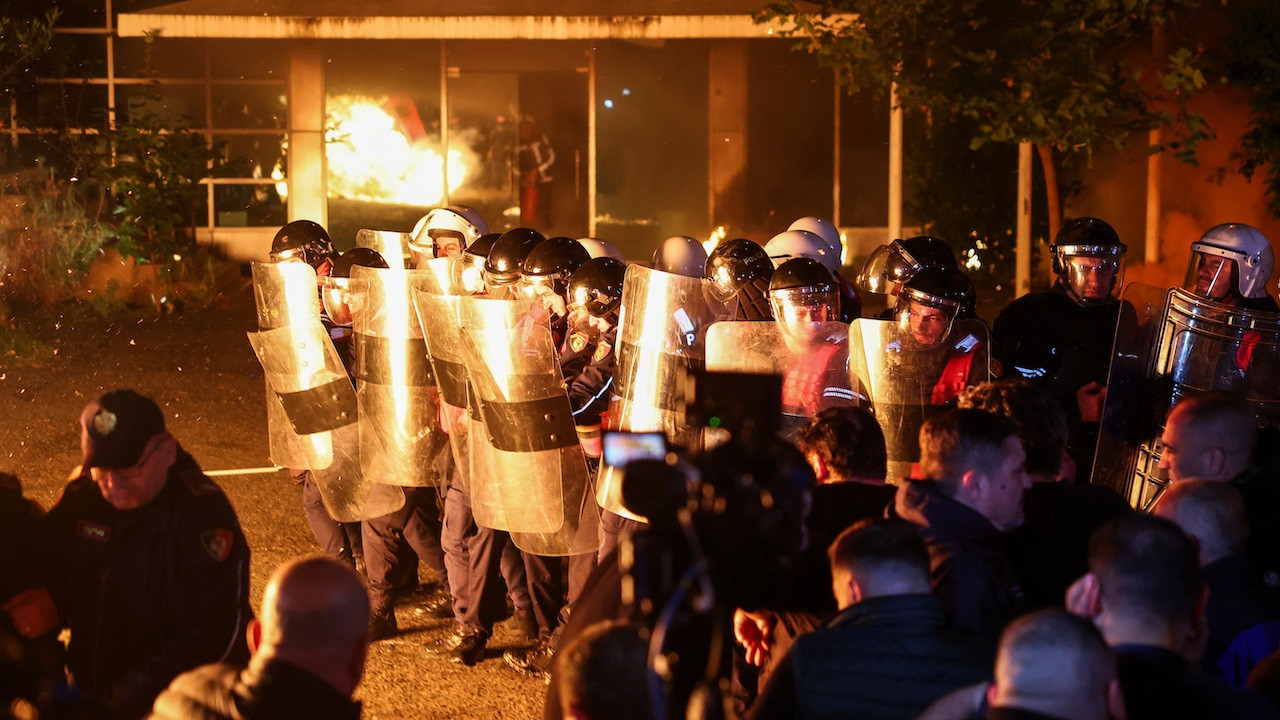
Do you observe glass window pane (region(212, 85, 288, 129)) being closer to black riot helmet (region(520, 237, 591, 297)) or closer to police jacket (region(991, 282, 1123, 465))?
black riot helmet (region(520, 237, 591, 297))

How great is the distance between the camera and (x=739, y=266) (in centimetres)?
680

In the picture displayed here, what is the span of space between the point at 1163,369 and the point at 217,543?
12.9 feet

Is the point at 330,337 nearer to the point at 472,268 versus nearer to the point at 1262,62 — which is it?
the point at 472,268

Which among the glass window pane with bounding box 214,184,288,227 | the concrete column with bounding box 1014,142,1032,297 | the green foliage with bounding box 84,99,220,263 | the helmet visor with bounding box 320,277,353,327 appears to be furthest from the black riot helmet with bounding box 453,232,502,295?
the glass window pane with bounding box 214,184,288,227

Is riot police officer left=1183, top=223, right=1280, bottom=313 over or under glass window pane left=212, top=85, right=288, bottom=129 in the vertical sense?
under

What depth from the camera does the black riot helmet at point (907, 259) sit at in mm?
7617

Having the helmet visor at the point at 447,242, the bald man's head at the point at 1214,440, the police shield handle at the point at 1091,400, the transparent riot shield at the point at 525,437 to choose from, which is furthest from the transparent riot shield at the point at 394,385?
the bald man's head at the point at 1214,440

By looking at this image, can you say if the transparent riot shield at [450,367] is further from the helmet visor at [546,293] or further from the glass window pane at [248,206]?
the glass window pane at [248,206]

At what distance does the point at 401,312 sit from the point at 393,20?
1140 centimetres

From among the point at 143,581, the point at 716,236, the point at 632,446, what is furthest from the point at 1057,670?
the point at 716,236

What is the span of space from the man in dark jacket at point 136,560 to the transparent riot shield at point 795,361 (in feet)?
7.39

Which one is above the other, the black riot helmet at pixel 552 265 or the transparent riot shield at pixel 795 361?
the black riot helmet at pixel 552 265

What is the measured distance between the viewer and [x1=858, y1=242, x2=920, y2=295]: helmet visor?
25.3ft

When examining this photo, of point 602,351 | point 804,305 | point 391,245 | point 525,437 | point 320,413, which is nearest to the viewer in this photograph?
point 804,305
